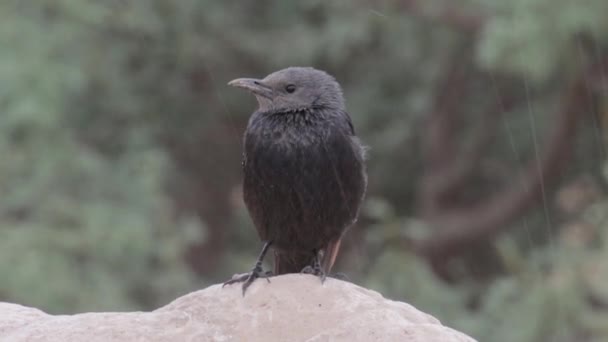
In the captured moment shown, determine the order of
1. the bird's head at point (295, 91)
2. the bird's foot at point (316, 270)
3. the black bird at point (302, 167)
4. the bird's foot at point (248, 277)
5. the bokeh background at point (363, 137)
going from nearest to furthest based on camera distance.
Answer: the bird's foot at point (248, 277), the bird's foot at point (316, 270), the black bird at point (302, 167), the bird's head at point (295, 91), the bokeh background at point (363, 137)

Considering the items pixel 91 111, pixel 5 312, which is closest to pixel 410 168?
pixel 91 111

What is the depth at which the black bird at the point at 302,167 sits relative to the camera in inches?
185

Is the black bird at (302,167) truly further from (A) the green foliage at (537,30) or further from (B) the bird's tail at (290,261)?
(A) the green foliage at (537,30)

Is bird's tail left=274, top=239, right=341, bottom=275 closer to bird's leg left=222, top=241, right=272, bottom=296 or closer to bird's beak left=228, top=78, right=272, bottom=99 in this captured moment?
bird's leg left=222, top=241, right=272, bottom=296

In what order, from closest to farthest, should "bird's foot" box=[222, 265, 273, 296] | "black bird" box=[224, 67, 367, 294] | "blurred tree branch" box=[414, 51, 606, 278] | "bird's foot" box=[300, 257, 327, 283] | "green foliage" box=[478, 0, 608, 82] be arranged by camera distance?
1. "bird's foot" box=[222, 265, 273, 296]
2. "bird's foot" box=[300, 257, 327, 283]
3. "black bird" box=[224, 67, 367, 294]
4. "green foliage" box=[478, 0, 608, 82]
5. "blurred tree branch" box=[414, 51, 606, 278]

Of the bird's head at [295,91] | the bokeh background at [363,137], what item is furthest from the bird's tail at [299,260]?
the bokeh background at [363,137]

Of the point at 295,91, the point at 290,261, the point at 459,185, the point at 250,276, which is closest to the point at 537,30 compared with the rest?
the point at 295,91

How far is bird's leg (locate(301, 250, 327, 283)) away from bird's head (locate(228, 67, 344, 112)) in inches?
25.9

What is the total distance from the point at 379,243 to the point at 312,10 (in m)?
2.37

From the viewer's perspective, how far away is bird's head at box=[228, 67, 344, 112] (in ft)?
16.1

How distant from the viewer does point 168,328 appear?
4.09 m

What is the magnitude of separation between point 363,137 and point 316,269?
701cm

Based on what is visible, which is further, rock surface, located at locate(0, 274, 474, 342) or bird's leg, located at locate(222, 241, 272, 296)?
bird's leg, located at locate(222, 241, 272, 296)

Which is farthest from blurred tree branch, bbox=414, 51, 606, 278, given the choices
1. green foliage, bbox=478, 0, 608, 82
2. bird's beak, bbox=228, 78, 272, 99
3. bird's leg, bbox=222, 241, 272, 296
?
bird's leg, bbox=222, 241, 272, 296
